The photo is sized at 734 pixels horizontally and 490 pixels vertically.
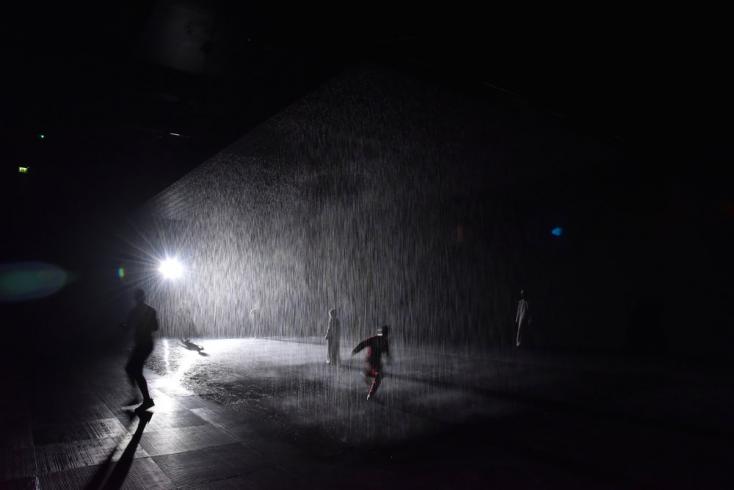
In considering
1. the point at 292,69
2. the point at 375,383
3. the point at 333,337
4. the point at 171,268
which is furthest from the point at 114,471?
the point at 171,268

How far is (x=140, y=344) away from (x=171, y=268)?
53.1 ft

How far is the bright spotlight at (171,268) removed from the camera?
21.7 m

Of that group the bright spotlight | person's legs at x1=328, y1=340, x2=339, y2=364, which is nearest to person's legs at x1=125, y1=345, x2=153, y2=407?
person's legs at x1=328, y1=340, x2=339, y2=364

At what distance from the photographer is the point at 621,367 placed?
1152cm

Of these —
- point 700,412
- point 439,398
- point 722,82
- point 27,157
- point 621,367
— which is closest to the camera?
point 722,82

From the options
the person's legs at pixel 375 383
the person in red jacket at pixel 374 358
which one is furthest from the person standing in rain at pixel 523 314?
the person's legs at pixel 375 383

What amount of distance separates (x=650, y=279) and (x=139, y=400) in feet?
47.0

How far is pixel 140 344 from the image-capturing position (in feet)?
23.7

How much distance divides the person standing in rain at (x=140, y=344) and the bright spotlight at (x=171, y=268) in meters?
15.4

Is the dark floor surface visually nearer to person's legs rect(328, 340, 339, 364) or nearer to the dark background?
person's legs rect(328, 340, 339, 364)

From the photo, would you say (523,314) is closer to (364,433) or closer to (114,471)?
(364,433)

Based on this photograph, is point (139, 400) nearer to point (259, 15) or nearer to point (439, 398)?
point (439, 398)

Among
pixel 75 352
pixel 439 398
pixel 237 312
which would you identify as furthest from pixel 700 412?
pixel 237 312

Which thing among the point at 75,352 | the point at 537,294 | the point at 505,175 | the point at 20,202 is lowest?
the point at 75,352
